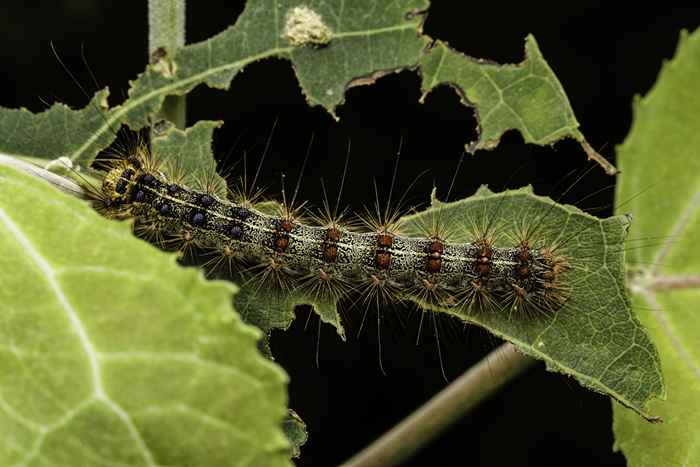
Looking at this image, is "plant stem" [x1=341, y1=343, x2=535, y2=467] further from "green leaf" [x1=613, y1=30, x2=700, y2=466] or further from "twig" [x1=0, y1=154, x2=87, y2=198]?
"twig" [x1=0, y1=154, x2=87, y2=198]

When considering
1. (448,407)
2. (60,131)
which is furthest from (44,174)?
(448,407)

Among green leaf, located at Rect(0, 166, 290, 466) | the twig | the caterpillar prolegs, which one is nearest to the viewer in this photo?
green leaf, located at Rect(0, 166, 290, 466)

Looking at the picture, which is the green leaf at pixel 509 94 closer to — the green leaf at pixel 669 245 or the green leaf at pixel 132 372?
the green leaf at pixel 669 245

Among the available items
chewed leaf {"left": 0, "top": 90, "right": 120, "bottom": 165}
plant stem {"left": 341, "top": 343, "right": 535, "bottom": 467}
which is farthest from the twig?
plant stem {"left": 341, "top": 343, "right": 535, "bottom": 467}

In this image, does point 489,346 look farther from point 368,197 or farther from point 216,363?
point 216,363

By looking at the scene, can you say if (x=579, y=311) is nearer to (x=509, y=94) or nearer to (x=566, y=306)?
(x=566, y=306)

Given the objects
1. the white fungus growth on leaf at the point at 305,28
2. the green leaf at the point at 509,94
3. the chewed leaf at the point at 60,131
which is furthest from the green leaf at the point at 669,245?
the chewed leaf at the point at 60,131

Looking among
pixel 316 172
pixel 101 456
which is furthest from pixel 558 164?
pixel 101 456
